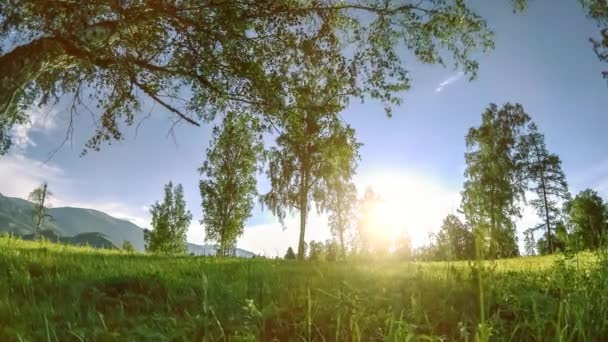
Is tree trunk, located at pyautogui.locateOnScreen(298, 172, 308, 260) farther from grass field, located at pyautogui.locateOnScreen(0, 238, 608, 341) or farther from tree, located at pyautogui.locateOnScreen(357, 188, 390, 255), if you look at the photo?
grass field, located at pyautogui.locateOnScreen(0, 238, 608, 341)

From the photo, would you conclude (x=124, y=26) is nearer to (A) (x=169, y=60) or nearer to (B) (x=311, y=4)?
(A) (x=169, y=60)

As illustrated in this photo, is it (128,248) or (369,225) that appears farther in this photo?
(369,225)

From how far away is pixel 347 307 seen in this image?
3.75 m

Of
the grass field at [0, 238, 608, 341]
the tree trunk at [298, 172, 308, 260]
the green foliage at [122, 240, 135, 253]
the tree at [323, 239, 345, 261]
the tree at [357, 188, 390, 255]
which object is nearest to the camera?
the grass field at [0, 238, 608, 341]

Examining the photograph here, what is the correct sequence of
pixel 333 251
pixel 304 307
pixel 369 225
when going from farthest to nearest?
pixel 369 225 → pixel 333 251 → pixel 304 307

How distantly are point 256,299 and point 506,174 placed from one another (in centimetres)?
4229

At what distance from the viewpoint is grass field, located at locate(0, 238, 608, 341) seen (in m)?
3.30

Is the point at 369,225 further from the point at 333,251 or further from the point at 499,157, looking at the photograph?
the point at 333,251

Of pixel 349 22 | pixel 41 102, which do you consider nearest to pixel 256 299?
pixel 349 22

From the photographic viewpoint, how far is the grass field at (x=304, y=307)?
330cm

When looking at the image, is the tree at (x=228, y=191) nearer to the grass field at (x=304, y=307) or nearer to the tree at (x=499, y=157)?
the tree at (x=499, y=157)

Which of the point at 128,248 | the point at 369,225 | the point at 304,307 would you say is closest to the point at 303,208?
the point at 128,248

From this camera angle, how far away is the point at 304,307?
4.23 m

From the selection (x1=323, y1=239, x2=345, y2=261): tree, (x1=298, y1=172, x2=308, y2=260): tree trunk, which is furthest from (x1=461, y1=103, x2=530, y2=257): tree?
(x1=323, y1=239, x2=345, y2=261): tree
